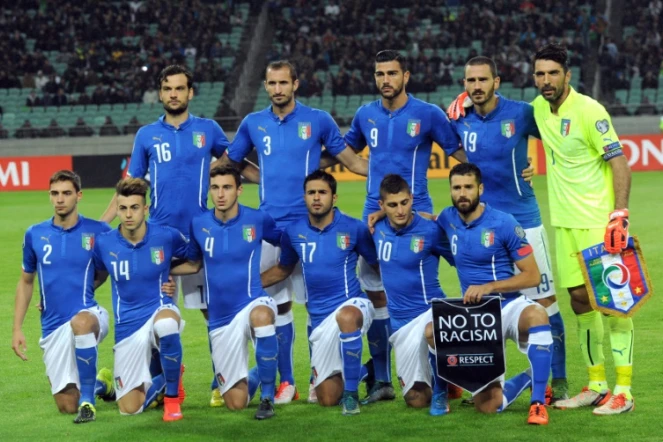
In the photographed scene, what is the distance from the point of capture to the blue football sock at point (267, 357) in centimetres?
698

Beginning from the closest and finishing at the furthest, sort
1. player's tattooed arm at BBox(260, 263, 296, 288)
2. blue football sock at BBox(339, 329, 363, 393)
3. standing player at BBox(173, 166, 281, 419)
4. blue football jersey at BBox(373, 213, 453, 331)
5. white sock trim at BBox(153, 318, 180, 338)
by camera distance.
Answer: white sock trim at BBox(153, 318, 180, 338) < blue football sock at BBox(339, 329, 363, 393) < blue football jersey at BBox(373, 213, 453, 331) < standing player at BBox(173, 166, 281, 419) < player's tattooed arm at BBox(260, 263, 296, 288)

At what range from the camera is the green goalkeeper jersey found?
265 inches

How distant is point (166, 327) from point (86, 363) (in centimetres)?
58

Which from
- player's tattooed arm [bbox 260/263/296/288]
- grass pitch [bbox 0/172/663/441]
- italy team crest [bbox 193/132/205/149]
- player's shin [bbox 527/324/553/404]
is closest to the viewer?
grass pitch [bbox 0/172/663/441]

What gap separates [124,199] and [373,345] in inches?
79.0

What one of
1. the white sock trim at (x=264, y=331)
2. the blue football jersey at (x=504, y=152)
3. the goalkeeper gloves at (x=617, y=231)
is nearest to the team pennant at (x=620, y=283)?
the goalkeeper gloves at (x=617, y=231)

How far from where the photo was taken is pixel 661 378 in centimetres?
748

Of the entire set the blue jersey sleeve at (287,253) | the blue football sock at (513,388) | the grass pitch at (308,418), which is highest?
the blue jersey sleeve at (287,253)

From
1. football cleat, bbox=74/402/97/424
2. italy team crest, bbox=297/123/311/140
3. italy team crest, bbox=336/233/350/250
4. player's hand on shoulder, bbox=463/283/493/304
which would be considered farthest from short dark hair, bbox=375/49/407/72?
football cleat, bbox=74/402/97/424

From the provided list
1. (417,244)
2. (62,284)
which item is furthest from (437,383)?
(62,284)

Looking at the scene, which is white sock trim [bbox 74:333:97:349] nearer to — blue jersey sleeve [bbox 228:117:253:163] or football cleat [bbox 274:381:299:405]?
football cleat [bbox 274:381:299:405]

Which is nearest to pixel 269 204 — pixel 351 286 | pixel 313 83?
pixel 351 286

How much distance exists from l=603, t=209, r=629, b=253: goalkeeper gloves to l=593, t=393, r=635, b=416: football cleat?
924 mm

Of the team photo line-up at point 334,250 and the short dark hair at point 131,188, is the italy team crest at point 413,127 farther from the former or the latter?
the short dark hair at point 131,188
